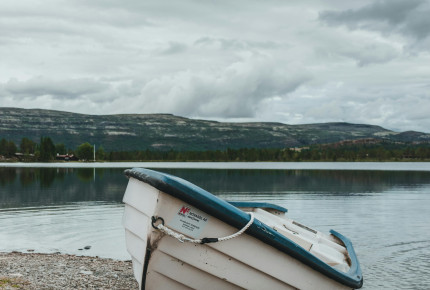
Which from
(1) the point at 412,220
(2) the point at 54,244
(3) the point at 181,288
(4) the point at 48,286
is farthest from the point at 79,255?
(1) the point at 412,220

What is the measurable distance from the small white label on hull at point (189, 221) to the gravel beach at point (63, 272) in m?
4.98

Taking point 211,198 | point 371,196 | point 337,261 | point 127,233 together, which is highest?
point 211,198

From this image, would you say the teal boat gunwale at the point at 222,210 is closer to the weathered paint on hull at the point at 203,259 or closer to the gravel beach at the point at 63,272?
the weathered paint on hull at the point at 203,259

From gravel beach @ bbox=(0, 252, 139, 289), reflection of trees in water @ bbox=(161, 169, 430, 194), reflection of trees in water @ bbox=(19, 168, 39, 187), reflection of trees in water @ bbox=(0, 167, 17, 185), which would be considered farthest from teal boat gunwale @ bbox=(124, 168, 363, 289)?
reflection of trees in water @ bbox=(0, 167, 17, 185)

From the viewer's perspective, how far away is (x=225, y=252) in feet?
32.3

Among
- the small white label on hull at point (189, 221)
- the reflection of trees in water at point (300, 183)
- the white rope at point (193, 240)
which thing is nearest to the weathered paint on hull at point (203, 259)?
the small white label on hull at point (189, 221)

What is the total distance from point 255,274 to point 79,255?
11429mm

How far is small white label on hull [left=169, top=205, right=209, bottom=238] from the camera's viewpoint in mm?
9492

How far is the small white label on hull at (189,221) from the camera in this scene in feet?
31.1

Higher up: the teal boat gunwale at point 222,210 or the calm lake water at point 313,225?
the teal boat gunwale at point 222,210

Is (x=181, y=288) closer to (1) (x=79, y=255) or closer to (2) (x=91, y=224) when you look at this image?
(1) (x=79, y=255)

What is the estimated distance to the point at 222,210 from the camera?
31.1 feet

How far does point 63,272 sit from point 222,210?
7783 mm

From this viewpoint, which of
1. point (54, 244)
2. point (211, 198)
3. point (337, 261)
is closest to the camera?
point (211, 198)
